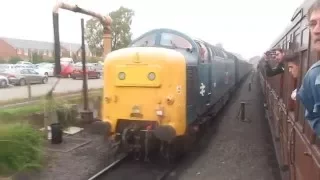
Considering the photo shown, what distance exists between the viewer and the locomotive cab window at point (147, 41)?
7.92m

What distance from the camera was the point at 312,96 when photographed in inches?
61.7

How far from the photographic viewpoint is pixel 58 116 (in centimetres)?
1034

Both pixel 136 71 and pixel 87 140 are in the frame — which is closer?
pixel 136 71

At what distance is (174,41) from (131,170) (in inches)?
112

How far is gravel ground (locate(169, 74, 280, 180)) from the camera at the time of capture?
6938 millimetres

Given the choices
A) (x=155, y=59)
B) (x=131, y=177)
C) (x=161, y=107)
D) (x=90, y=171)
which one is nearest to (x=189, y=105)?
(x=161, y=107)

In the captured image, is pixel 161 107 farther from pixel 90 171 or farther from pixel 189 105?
pixel 90 171

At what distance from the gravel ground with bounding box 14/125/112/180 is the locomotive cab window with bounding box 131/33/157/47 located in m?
2.55

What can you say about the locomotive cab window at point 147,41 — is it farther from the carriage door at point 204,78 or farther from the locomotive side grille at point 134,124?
the locomotive side grille at point 134,124

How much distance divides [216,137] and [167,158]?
3.09 m

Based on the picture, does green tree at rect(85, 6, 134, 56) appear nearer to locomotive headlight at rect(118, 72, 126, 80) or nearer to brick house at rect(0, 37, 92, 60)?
locomotive headlight at rect(118, 72, 126, 80)

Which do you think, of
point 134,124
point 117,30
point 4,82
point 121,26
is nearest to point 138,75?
point 134,124

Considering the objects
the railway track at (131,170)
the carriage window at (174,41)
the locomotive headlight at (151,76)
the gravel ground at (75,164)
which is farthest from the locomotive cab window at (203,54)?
the gravel ground at (75,164)

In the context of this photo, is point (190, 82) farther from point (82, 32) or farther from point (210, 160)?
point (82, 32)
